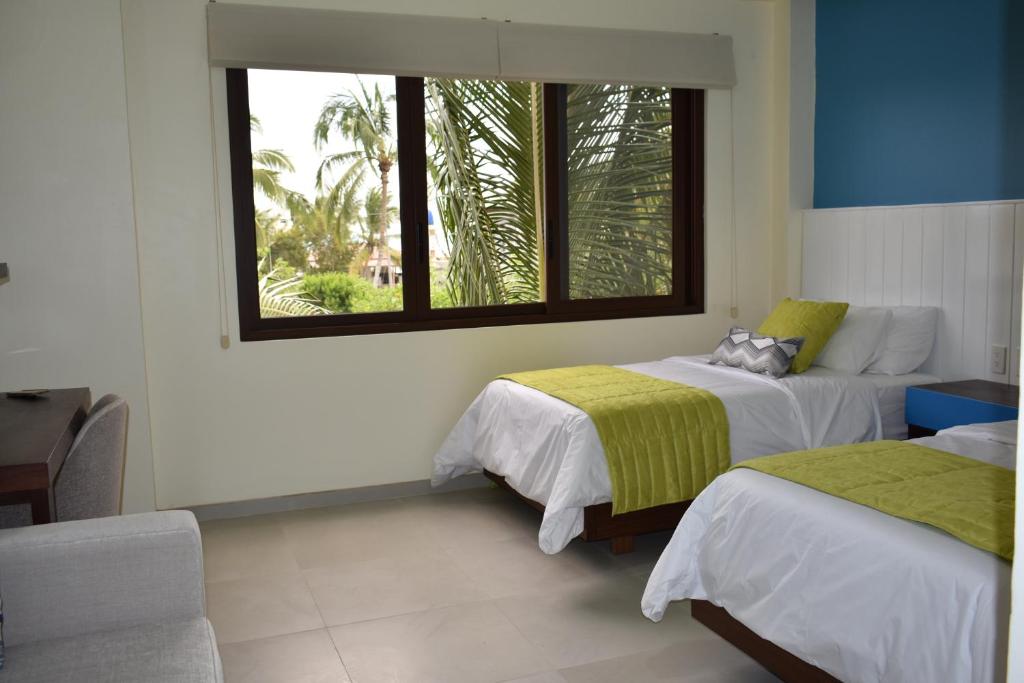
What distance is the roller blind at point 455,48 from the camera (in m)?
3.98

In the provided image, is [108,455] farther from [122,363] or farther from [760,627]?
[760,627]

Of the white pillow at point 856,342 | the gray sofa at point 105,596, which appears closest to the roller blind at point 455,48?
the white pillow at point 856,342

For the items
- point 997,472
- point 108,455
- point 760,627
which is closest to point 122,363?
point 108,455

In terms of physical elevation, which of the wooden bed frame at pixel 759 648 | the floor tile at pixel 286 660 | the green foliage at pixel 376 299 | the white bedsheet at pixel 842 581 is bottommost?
the floor tile at pixel 286 660

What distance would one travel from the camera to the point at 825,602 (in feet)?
6.99

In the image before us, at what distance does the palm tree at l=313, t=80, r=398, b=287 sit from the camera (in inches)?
172

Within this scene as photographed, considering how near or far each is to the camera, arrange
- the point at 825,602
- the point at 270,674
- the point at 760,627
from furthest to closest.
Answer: the point at 270,674 < the point at 760,627 < the point at 825,602

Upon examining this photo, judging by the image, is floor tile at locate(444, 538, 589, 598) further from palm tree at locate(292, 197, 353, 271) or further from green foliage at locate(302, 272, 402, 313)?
palm tree at locate(292, 197, 353, 271)

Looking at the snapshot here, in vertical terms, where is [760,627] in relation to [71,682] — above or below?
below

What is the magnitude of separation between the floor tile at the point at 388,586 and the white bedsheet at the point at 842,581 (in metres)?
0.94

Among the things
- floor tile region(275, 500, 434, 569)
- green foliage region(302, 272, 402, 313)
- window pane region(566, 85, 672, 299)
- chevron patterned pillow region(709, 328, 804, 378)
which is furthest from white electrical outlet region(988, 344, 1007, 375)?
green foliage region(302, 272, 402, 313)

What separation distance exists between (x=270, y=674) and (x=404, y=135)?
106 inches

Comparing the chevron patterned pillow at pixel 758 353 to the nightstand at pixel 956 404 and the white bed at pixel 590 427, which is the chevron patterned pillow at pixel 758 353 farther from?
the nightstand at pixel 956 404

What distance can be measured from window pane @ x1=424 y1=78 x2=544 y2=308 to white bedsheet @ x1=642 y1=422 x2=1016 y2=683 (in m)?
2.37
